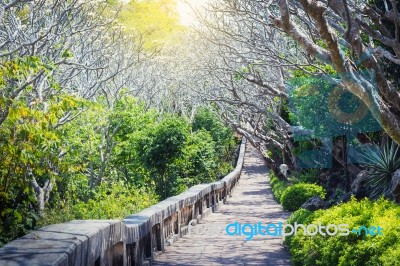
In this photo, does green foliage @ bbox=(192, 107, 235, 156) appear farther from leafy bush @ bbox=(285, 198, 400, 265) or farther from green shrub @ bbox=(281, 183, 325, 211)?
leafy bush @ bbox=(285, 198, 400, 265)

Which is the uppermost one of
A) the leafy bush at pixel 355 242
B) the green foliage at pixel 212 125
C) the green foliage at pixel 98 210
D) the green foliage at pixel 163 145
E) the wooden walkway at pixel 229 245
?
the green foliage at pixel 212 125

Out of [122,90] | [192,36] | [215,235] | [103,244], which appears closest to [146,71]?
[192,36]

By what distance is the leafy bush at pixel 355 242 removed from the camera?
25.5 feet

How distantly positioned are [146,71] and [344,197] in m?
22.1

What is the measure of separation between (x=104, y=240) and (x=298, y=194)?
15.2 metres

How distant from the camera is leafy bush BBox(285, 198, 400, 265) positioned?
778cm

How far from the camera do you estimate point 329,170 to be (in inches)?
1041

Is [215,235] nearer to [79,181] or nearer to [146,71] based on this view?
[79,181]

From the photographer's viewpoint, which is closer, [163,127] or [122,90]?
[163,127]
